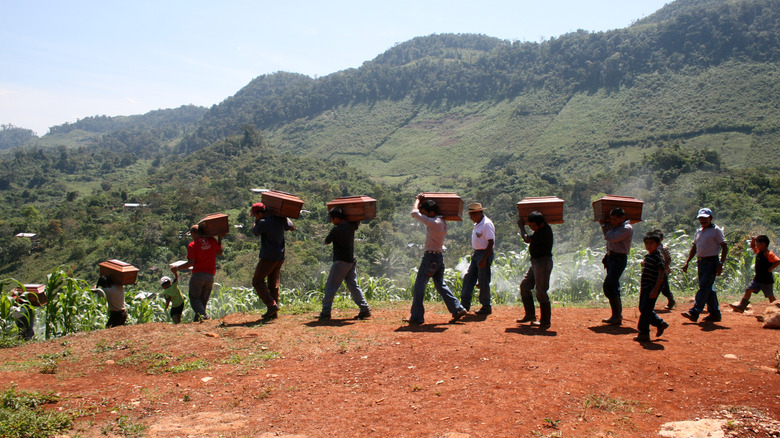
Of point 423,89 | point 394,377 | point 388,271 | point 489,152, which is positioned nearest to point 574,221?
point 388,271

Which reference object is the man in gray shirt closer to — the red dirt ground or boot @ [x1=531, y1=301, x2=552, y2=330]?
the red dirt ground

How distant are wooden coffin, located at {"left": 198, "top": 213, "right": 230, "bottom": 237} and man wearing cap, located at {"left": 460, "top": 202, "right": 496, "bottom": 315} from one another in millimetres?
3208

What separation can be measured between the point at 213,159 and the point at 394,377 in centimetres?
7353

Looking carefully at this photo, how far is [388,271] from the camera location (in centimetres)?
2652

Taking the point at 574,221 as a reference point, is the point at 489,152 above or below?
above

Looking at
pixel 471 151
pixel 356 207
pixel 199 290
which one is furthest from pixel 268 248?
pixel 471 151

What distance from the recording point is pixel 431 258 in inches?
259

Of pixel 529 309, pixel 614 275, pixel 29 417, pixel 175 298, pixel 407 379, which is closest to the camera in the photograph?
pixel 29 417

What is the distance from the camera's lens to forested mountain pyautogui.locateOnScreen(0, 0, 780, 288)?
35.5 m

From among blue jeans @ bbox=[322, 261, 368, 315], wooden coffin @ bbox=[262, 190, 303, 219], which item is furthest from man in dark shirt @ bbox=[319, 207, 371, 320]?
wooden coffin @ bbox=[262, 190, 303, 219]

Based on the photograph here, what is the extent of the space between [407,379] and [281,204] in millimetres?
2979

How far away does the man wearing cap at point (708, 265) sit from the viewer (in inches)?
261

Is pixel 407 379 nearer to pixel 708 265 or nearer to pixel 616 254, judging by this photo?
pixel 616 254

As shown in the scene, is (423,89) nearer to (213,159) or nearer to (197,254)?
(213,159)
